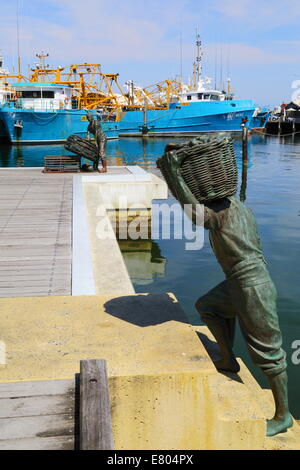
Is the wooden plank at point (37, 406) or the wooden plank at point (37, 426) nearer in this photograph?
the wooden plank at point (37, 426)

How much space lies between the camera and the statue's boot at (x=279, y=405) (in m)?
3.11

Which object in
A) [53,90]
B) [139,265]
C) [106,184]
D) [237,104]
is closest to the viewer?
[139,265]

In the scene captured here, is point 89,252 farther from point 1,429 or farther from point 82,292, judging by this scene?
point 1,429

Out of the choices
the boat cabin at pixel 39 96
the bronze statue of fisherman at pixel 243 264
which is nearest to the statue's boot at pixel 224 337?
the bronze statue of fisherman at pixel 243 264

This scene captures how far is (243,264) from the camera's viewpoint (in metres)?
3.12

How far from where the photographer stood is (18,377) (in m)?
2.92

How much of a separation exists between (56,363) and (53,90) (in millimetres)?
45138

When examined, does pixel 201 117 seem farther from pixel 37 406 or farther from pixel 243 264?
pixel 37 406

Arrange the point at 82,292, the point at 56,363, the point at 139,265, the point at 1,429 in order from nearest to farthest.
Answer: the point at 1,429 → the point at 56,363 → the point at 82,292 → the point at 139,265

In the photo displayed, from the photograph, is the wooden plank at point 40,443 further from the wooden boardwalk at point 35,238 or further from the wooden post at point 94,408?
the wooden boardwalk at point 35,238

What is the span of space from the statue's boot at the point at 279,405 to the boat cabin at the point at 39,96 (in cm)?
4359

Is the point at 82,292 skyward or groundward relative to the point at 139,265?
skyward

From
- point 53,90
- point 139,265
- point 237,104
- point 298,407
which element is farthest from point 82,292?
point 237,104

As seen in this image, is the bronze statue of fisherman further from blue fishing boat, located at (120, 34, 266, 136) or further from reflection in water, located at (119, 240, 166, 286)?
blue fishing boat, located at (120, 34, 266, 136)
